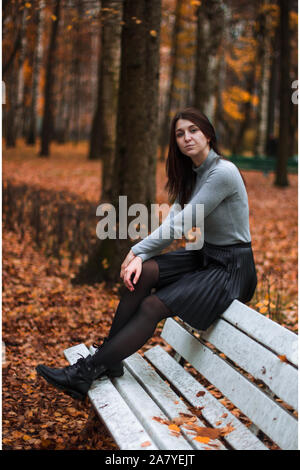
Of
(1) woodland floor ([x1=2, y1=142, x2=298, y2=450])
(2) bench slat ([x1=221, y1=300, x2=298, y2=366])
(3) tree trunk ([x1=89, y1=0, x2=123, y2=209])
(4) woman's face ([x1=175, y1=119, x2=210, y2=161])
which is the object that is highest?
(3) tree trunk ([x1=89, y1=0, x2=123, y2=209])

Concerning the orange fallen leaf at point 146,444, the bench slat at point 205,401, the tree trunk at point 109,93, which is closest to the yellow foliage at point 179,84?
the tree trunk at point 109,93

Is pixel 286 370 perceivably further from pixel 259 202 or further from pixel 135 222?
pixel 259 202

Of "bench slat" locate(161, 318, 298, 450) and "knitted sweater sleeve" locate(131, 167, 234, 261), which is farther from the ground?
"knitted sweater sleeve" locate(131, 167, 234, 261)

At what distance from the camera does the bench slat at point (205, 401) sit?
6.92 ft

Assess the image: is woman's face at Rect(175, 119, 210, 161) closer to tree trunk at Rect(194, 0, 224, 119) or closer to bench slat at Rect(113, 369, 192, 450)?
bench slat at Rect(113, 369, 192, 450)

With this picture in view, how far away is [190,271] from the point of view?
2977mm

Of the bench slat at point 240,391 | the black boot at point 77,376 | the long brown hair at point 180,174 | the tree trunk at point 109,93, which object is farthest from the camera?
the tree trunk at point 109,93

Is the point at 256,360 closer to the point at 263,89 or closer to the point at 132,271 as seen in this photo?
the point at 132,271

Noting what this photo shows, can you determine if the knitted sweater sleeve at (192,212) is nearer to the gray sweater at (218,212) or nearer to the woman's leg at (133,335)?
the gray sweater at (218,212)

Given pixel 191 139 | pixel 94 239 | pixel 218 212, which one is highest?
pixel 191 139

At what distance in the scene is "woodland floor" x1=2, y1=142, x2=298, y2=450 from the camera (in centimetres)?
305

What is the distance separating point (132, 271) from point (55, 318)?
228 centimetres

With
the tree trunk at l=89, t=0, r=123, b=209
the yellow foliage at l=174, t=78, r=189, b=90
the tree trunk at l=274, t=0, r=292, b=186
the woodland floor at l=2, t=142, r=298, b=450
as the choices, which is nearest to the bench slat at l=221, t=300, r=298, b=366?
the woodland floor at l=2, t=142, r=298, b=450

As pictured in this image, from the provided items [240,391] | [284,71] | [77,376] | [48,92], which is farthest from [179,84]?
[240,391]
